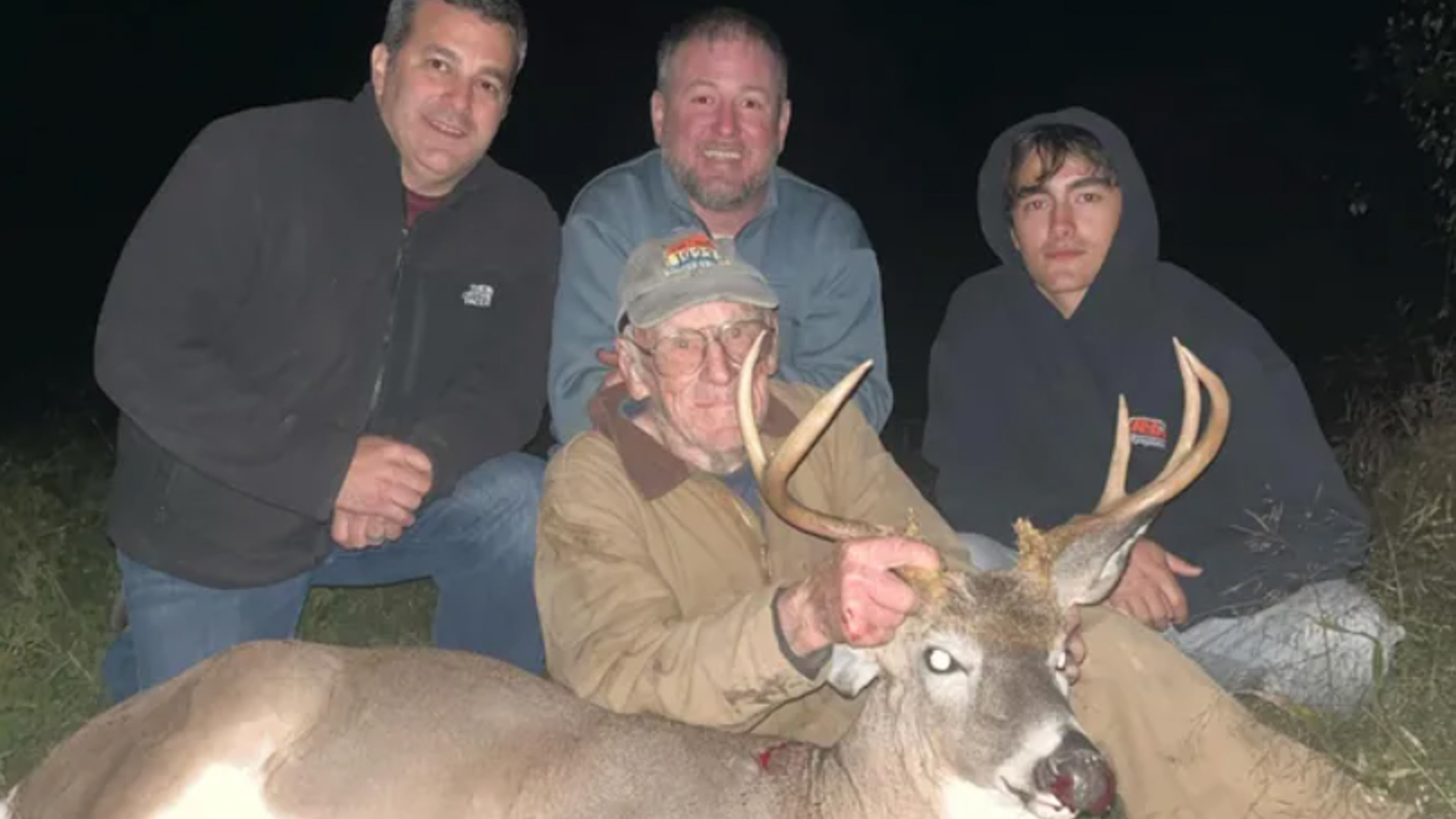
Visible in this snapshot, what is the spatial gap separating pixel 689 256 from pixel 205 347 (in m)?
1.48

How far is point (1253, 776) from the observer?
4.48 meters

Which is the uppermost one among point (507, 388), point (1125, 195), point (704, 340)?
point (1125, 195)

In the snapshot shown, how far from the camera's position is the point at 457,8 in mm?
5621

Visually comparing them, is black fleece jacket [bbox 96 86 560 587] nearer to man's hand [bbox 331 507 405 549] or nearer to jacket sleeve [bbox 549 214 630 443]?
man's hand [bbox 331 507 405 549]

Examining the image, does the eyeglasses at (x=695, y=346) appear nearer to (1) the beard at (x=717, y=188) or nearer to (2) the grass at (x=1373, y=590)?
(1) the beard at (x=717, y=188)

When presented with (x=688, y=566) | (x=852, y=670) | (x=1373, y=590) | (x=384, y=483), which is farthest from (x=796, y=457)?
(x=1373, y=590)

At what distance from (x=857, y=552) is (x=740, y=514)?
0.91 m

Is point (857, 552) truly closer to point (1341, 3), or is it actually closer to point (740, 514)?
point (740, 514)

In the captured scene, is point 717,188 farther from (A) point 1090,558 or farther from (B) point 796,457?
(A) point 1090,558

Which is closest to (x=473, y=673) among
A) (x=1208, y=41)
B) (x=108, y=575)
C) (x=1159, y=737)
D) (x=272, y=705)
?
(x=272, y=705)

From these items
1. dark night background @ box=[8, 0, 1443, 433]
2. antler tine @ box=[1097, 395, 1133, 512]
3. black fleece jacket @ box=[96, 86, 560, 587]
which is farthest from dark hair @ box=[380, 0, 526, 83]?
dark night background @ box=[8, 0, 1443, 433]

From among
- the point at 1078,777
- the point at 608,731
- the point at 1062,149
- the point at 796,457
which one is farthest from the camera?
the point at 1062,149

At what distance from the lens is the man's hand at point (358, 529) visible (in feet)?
17.6

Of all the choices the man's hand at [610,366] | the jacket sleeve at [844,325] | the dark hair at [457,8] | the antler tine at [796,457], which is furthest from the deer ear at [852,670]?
the dark hair at [457,8]
